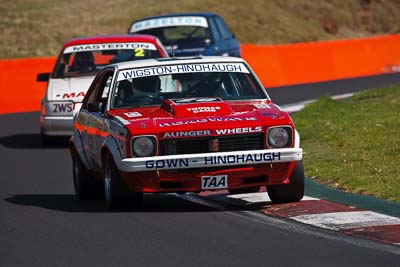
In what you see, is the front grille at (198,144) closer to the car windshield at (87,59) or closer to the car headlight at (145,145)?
the car headlight at (145,145)

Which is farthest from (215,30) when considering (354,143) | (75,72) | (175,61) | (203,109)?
(203,109)

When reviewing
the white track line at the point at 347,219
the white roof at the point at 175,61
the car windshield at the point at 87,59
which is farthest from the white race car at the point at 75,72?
the white track line at the point at 347,219

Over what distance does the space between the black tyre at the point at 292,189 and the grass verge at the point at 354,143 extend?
838 millimetres

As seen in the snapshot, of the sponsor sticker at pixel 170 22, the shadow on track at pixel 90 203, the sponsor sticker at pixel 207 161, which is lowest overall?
the sponsor sticker at pixel 170 22

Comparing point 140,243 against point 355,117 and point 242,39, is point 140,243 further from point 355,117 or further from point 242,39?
point 242,39

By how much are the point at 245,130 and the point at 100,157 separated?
1596mm

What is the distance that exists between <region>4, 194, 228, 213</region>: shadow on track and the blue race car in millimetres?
12503

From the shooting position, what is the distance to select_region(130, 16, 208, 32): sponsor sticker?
26500 mm

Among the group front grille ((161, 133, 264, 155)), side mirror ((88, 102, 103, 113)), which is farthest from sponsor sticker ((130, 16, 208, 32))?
front grille ((161, 133, 264, 155))

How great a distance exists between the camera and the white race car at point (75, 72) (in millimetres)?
18562

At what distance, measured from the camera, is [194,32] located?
Result: 87.2 feet

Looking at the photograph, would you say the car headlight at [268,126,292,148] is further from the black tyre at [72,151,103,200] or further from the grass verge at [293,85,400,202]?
the black tyre at [72,151,103,200]

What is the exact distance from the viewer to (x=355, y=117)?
66.1ft

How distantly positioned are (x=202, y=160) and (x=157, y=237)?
124 centimetres
